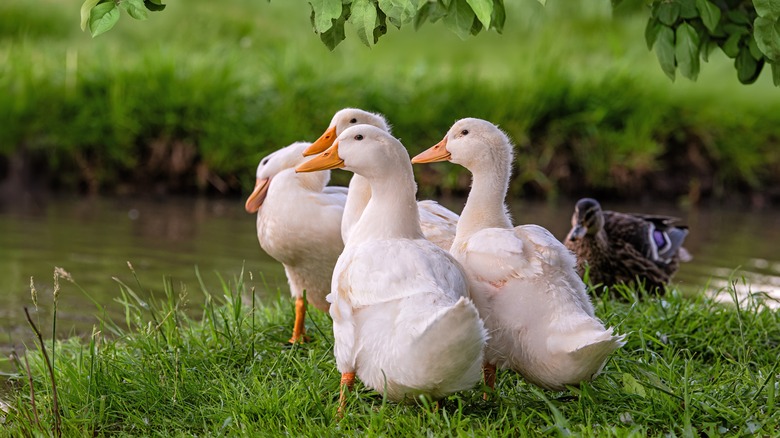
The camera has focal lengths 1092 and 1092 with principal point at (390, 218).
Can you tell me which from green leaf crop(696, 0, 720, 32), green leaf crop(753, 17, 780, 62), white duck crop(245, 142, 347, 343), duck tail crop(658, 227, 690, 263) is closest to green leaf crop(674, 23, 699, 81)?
green leaf crop(696, 0, 720, 32)

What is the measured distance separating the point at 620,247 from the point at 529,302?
2.71 metres

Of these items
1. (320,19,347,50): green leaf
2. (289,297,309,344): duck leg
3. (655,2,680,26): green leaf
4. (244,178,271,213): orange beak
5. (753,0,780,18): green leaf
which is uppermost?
(753,0,780,18): green leaf

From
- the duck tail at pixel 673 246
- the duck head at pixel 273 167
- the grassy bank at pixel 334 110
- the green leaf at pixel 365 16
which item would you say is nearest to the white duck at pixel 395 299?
the green leaf at pixel 365 16

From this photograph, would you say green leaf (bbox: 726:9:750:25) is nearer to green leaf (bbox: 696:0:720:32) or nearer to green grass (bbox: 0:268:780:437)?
green leaf (bbox: 696:0:720:32)

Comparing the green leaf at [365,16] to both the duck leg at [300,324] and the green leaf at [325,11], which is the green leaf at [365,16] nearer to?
the green leaf at [325,11]

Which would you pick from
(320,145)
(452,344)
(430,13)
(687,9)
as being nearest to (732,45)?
(687,9)

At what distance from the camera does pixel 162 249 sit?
8062 millimetres

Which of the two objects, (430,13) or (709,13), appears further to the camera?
(430,13)

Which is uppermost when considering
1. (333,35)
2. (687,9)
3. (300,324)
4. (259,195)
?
(687,9)

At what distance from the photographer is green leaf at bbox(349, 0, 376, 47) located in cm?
321

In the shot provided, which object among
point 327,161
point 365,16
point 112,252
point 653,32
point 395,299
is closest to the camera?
point 365,16

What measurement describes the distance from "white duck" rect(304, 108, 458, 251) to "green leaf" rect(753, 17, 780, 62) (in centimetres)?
150

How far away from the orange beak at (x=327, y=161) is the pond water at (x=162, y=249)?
5.95 ft

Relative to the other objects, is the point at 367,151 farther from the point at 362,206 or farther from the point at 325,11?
the point at 362,206
